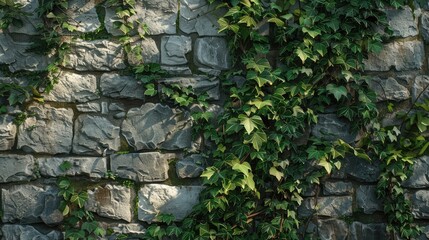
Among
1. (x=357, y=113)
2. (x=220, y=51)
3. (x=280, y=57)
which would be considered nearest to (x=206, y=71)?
(x=220, y=51)

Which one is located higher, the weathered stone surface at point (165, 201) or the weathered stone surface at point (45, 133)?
the weathered stone surface at point (45, 133)

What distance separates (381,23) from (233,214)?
1366 mm

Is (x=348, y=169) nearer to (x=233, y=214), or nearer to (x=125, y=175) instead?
(x=233, y=214)

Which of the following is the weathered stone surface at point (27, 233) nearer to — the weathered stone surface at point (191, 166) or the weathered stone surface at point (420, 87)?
the weathered stone surface at point (191, 166)

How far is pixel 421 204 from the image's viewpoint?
300 cm

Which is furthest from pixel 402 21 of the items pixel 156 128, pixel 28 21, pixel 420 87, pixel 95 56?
pixel 28 21

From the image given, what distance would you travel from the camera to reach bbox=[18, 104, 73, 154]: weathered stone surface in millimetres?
2967

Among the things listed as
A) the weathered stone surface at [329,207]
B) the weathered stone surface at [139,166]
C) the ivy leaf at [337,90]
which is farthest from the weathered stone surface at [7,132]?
the ivy leaf at [337,90]

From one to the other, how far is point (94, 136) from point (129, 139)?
7.7 inches

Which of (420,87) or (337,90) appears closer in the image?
(337,90)

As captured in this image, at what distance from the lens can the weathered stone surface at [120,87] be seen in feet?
9.77

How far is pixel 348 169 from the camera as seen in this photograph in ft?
9.87

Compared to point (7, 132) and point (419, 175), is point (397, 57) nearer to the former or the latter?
point (419, 175)

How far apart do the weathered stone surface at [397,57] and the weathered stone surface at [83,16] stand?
1.58 meters
